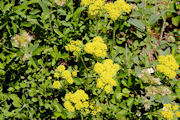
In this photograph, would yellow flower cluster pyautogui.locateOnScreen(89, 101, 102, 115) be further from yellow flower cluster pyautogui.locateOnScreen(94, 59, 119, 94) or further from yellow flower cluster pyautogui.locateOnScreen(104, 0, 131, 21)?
yellow flower cluster pyautogui.locateOnScreen(104, 0, 131, 21)

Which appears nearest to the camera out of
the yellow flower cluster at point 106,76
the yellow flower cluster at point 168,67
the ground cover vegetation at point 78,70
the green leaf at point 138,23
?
the yellow flower cluster at point 106,76

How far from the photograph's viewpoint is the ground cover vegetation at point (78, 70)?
11.6ft

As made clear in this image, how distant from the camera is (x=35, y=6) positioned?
454 centimetres

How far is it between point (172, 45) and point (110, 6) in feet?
6.37

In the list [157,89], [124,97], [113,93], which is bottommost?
[124,97]

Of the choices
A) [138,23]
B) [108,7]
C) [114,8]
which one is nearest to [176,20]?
[138,23]

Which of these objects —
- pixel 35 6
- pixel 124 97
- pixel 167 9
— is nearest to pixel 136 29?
pixel 167 9

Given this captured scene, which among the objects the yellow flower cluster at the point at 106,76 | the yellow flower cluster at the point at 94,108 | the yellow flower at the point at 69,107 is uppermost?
the yellow flower cluster at the point at 106,76

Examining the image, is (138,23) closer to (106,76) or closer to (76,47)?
(76,47)

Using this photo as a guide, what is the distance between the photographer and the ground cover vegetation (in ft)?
11.6

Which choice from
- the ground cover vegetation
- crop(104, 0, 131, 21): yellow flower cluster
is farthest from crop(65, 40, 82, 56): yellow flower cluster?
crop(104, 0, 131, 21): yellow flower cluster

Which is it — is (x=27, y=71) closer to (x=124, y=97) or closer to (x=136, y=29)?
(x=124, y=97)

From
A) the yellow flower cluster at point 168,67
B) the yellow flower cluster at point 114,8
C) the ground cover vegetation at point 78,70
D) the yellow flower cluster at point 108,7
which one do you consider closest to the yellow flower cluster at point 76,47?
the ground cover vegetation at point 78,70

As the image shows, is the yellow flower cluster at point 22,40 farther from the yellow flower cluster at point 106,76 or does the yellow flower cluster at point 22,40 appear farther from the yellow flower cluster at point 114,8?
the yellow flower cluster at point 114,8
